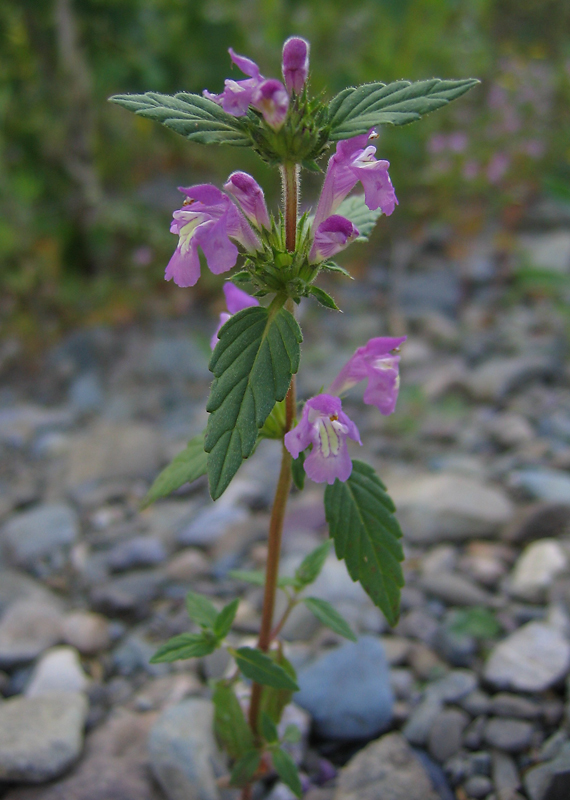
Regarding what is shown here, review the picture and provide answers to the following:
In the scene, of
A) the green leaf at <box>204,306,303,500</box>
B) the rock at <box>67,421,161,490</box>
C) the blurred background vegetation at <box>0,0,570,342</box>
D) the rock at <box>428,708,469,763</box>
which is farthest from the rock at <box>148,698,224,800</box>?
the blurred background vegetation at <box>0,0,570,342</box>

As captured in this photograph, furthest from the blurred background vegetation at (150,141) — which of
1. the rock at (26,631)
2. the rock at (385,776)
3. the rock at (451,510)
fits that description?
the rock at (385,776)

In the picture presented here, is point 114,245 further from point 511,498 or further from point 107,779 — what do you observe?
point 107,779

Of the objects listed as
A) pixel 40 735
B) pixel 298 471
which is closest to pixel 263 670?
pixel 298 471

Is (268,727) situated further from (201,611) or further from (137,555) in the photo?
(137,555)

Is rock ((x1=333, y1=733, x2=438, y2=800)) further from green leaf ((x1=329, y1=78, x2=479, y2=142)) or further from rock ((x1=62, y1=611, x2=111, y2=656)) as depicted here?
green leaf ((x1=329, y1=78, x2=479, y2=142))

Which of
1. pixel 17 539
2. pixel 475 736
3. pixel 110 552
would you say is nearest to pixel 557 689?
pixel 475 736
